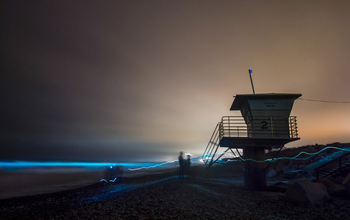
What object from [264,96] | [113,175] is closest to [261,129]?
[264,96]

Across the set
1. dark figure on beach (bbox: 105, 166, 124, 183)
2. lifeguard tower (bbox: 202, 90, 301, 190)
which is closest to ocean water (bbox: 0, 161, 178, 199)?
dark figure on beach (bbox: 105, 166, 124, 183)

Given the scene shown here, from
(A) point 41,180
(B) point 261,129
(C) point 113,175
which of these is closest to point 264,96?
(B) point 261,129

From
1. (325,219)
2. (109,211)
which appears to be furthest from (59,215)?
(325,219)

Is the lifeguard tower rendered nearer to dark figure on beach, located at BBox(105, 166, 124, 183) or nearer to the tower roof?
the tower roof

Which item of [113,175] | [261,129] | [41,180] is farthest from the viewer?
[41,180]

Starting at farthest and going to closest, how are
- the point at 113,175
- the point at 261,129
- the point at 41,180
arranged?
1. the point at 41,180
2. the point at 113,175
3. the point at 261,129

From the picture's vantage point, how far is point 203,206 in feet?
34.3

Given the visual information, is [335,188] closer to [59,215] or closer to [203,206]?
[203,206]

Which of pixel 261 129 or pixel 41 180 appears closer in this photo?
pixel 261 129

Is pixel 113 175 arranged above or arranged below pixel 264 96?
below

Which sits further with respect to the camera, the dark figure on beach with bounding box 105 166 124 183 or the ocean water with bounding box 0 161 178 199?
the dark figure on beach with bounding box 105 166 124 183

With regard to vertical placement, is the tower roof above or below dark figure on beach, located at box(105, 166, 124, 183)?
above

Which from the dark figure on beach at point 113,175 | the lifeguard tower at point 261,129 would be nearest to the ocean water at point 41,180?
the dark figure on beach at point 113,175

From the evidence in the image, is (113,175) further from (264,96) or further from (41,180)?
(264,96)
